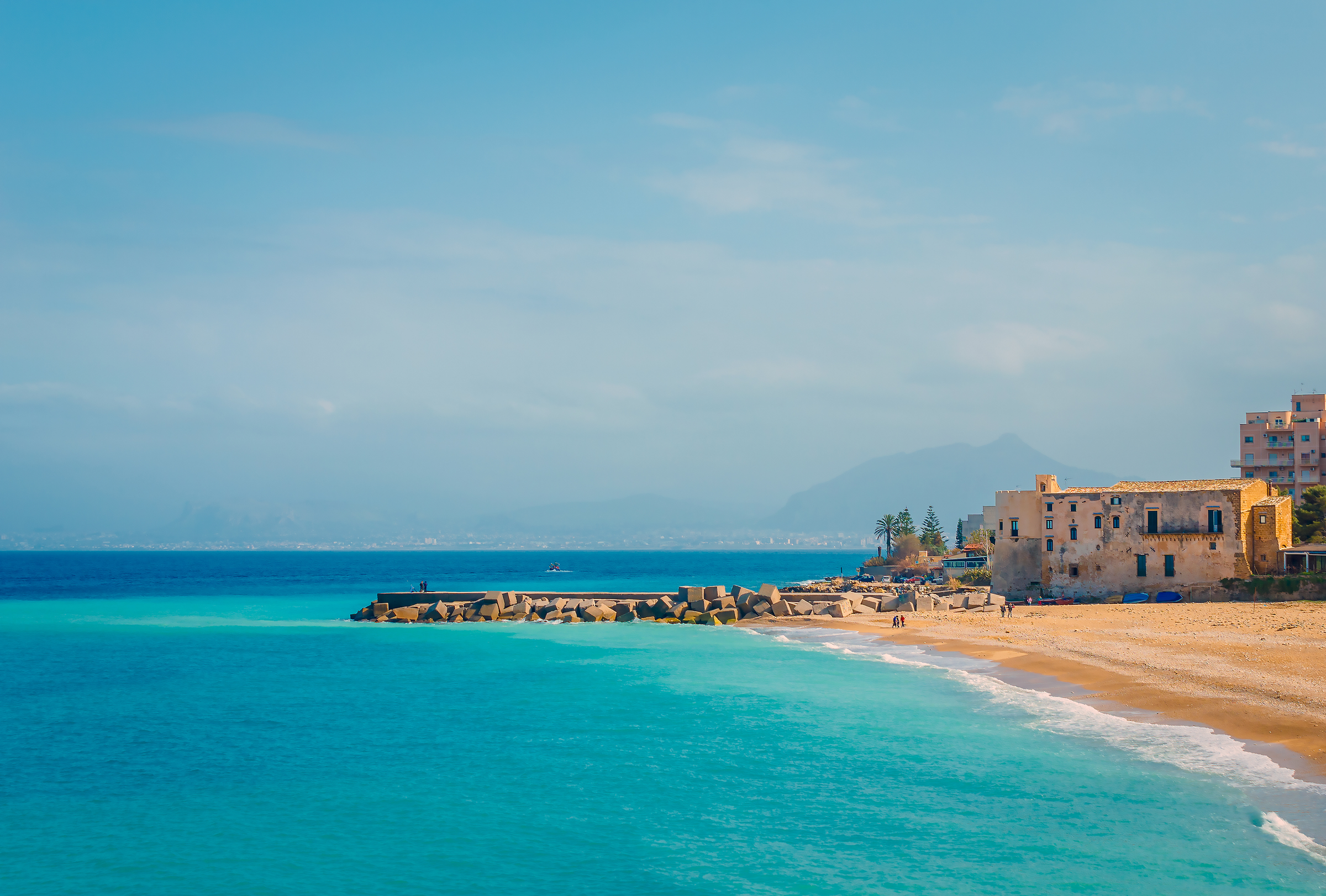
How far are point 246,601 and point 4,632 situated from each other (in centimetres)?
3421

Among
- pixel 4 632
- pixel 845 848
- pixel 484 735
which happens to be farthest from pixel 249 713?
pixel 4 632

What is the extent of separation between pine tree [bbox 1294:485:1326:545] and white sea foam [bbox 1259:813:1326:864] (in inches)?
2076

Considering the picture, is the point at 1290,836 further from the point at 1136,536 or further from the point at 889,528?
the point at 889,528

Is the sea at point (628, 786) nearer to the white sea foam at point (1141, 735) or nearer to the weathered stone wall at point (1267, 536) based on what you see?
the white sea foam at point (1141, 735)

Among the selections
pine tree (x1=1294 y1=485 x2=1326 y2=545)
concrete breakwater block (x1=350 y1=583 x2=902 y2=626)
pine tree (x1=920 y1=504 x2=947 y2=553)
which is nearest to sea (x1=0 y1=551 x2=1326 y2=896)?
concrete breakwater block (x1=350 y1=583 x2=902 y2=626)

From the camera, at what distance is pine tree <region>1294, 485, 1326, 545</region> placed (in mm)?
67250

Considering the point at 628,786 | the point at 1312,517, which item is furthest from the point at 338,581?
the point at 628,786

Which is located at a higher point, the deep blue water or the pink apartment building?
the pink apartment building

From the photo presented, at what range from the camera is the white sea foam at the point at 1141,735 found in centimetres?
2077

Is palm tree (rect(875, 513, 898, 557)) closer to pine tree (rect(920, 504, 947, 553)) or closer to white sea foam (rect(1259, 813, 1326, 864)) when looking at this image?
pine tree (rect(920, 504, 947, 553))

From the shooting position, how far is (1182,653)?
1426 inches

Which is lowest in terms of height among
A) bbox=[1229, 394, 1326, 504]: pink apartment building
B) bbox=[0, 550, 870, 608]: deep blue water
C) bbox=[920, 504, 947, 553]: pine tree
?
bbox=[0, 550, 870, 608]: deep blue water

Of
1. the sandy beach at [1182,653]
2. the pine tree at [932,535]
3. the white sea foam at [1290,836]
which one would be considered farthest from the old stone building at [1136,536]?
the pine tree at [932,535]

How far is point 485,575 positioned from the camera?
532ft
